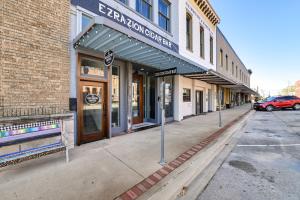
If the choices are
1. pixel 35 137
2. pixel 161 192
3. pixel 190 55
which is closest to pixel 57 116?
pixel 35 137

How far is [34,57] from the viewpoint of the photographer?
14.7 feet

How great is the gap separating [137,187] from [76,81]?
399cm

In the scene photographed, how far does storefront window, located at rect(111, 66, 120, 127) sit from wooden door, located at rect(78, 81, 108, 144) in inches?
29.5

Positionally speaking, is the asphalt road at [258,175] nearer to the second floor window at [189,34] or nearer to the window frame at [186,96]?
the window frame at [186,96]

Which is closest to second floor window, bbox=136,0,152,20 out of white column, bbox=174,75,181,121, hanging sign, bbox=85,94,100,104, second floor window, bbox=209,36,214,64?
white column, bbox=174,75,181,121

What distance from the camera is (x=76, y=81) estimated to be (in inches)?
216

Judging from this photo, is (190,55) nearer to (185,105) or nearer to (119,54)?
(185,105)

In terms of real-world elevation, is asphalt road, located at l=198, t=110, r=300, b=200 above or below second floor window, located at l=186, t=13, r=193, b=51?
below

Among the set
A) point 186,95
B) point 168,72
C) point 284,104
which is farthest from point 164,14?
point 284,104

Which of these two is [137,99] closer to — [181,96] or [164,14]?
[181,96]

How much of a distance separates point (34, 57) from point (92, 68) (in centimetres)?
189

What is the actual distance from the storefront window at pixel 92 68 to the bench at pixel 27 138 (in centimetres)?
223

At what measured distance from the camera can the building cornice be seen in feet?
44.7

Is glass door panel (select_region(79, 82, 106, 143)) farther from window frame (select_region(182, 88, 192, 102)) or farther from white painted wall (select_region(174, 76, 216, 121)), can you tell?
window frame (select_region(182, 88, 192, 102))
